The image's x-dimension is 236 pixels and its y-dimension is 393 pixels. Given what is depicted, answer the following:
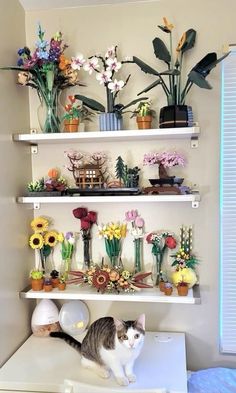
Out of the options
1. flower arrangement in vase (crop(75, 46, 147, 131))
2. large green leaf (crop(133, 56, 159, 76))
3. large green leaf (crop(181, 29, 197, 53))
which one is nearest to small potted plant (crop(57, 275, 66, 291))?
flower arrangement in vase (crop(75, 46, 147, 131))

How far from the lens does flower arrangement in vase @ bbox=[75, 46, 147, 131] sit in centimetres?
154

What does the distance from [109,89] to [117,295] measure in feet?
2.96

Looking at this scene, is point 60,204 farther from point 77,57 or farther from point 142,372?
point 142,372

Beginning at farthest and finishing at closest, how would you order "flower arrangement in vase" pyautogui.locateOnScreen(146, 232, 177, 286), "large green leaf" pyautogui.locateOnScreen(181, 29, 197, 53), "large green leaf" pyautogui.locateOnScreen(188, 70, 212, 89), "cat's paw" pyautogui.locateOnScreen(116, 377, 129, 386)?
"flower arrangement in vase" pyautogui.locateOnScreen(146, 232, 177, 286) < "large green leaf" pyautogui.locateOnScreen(181, 29, 197, 53) < "large green leaf" pyautogui.locateOnScreen(188, 70, 212, 89) < "cat's paw" pyautogui.locateOnScreen(116, 377, 129, 386)

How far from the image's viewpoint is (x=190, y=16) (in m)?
1.60

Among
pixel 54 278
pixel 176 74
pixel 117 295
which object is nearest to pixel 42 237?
pixel 54 278

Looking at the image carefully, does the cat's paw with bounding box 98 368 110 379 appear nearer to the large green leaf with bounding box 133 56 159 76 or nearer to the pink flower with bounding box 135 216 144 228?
the pink flower with bounding box 135 216 144 228

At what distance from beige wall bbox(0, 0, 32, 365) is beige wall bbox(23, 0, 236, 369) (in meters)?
0.14

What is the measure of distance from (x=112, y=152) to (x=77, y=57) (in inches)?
17.7

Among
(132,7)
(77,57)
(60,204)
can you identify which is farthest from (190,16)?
(60,204)

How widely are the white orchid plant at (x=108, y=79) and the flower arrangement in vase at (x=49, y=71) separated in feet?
0.22

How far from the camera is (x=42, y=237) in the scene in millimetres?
1725

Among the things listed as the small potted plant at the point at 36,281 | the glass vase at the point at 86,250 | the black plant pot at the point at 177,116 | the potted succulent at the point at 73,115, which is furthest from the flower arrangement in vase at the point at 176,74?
the small potted plant at the point at 36,281

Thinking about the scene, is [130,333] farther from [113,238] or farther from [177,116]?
[177,116]
